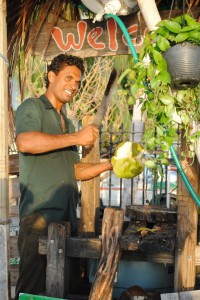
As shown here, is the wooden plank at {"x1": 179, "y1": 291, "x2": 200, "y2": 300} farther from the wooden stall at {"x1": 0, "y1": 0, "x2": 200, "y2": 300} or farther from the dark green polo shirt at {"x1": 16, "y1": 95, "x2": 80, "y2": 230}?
the dark green polo shirt at {"x1": 16, "y1": 95, "x2": 80, "y2": 230}

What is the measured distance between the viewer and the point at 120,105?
13195 millimetres

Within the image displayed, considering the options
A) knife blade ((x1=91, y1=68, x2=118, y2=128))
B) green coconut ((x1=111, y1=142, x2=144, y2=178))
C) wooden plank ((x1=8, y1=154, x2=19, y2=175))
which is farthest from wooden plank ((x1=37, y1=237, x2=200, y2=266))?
wooden plank ((x1=8, y1=154, x2=19, y2=175))

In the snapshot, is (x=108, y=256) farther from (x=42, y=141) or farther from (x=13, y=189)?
(x=13, y=189)

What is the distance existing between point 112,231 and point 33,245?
2.47ft

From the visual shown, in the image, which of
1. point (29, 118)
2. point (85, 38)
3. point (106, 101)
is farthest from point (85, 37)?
point (29, 118)

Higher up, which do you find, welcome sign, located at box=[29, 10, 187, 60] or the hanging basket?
welcome sign, located at box=[29, 10, 187, 60]

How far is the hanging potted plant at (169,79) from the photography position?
199 cm

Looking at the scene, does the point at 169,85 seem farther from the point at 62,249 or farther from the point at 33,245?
the point at 33,245

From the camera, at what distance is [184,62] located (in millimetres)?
1994

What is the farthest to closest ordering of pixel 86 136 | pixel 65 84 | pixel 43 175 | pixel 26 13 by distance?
pixel 26 13 < pixel 65 84 < pixel 43 175 < pixel 86 136

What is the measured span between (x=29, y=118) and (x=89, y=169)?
668 millimetres

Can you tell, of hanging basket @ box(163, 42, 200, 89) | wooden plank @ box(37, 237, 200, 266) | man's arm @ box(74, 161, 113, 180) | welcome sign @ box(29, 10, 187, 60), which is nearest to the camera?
hanging basket @ box(163, 42, 200, 89)

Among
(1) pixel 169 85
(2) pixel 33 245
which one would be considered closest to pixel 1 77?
(2) pixel 33 245

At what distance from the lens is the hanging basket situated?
6.54ft
